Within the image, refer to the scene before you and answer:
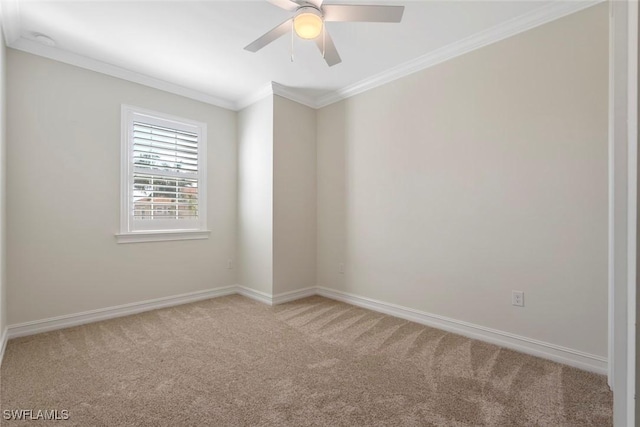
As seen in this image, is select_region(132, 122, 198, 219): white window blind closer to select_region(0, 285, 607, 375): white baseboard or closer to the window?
the window

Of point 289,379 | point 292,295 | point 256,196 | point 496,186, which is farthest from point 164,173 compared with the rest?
point 496,186

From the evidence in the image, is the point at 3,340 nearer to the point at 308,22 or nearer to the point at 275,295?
the point at 275,295

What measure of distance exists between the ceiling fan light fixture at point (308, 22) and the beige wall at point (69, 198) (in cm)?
234

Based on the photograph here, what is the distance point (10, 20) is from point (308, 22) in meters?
2.35

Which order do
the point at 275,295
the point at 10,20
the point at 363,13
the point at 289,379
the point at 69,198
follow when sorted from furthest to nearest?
the point at 275,295 → the point at 69,198 → the point at 10,20 → the point at 289,379 → the point at 363,13

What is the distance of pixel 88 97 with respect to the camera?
2988 mm

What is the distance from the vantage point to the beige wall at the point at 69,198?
262 centimetres

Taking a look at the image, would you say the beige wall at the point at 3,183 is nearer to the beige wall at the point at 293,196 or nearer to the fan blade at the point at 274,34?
the fan blade at the point at 274,34

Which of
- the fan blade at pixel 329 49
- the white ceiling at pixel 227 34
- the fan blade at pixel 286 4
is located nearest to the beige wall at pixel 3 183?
the white ceiling at pixel 227 34

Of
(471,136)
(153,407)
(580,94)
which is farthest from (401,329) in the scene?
(580,94)

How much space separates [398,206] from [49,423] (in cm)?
297

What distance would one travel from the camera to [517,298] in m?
2.41

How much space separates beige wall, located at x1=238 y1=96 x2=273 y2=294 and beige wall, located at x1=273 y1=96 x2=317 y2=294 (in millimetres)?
76

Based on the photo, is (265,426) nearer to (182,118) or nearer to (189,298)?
(189,298)
